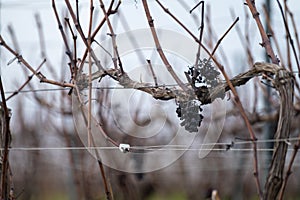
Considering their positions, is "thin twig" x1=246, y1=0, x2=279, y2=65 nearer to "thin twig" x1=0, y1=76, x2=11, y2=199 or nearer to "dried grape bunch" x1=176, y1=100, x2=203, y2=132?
"dried grape bunch" x1=176, y1=100, x2=203, y2=132

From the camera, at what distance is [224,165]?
5.08m

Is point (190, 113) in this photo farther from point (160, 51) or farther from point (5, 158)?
point (5, 158)

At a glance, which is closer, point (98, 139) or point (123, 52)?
point (123, 52)

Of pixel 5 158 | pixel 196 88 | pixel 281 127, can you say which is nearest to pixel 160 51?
pixel 196 88

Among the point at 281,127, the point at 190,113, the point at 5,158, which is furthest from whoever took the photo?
the point at 5,158

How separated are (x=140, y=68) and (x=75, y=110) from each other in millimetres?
172

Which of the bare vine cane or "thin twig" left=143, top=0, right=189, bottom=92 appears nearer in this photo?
the bare vine cane

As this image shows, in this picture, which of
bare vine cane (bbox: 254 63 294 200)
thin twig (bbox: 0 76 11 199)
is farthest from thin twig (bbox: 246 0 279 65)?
thin twig (bbox: 0 76 11 199)

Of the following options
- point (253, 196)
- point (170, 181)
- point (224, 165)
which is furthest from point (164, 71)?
point (170, 181)

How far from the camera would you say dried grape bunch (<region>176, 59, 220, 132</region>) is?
1.05m

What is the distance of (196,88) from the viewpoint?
3.44ft

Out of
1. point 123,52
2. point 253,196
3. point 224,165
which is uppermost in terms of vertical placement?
point 123,52

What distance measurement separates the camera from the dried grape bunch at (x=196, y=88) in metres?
1.05

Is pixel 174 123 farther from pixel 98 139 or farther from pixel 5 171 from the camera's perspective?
pixel 5 171
